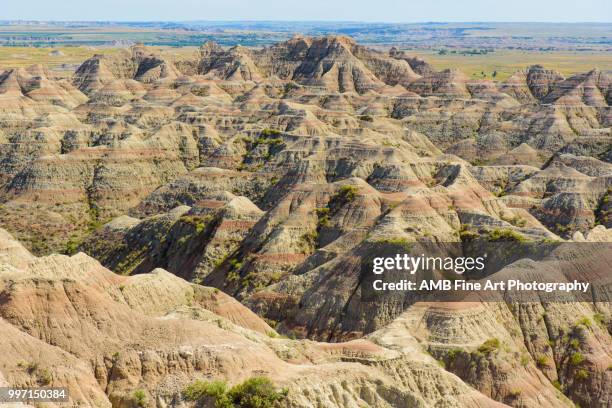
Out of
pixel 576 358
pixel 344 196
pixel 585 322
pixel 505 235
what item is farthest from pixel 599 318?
pixel 344 196

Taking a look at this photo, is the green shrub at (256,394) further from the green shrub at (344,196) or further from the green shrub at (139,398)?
the green shrub at (344,196)

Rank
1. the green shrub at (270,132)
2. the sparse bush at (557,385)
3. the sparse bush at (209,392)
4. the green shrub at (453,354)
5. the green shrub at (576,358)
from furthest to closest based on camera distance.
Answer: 1. the green shrub at (270,132)
2. the green shrub at (576,358)
3. the sparse bush at (557,385)
4. the green shrub at (453,354)
5. the sparse bush at (209,392)

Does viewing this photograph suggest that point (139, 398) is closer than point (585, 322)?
Yes

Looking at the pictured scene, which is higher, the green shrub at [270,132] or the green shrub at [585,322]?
the green shrub at [585,322]

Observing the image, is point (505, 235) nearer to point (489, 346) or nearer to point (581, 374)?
point (581, 374)

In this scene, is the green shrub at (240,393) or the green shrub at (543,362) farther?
the green shrub at (543,362)

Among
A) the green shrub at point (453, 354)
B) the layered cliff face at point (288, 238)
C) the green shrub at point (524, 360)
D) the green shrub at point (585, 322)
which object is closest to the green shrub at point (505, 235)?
the layered cliff face at point (288, 238)

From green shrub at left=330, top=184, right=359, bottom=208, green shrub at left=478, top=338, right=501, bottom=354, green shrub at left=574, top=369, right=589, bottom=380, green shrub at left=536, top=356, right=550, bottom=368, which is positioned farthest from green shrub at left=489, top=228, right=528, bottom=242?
green shrub at left=478, top=338, right=501, bottom=354
